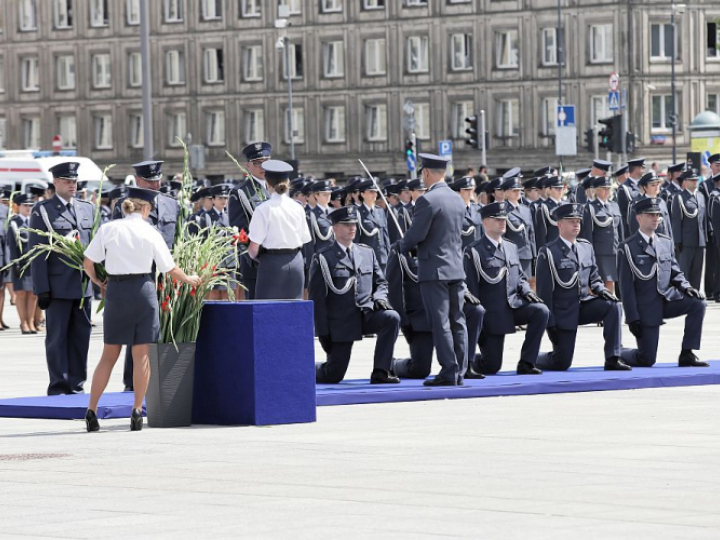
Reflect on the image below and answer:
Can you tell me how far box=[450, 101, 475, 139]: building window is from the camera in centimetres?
8425

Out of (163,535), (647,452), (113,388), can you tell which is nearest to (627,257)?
(113,388)

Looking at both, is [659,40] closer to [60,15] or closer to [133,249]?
[60,15]

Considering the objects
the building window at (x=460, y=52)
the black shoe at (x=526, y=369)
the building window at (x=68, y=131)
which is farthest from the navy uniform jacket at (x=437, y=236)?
the building window at (x=68, y=131)

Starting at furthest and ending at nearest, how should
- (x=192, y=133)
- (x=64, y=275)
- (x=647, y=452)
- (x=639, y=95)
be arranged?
(x=192, y=133)
(x=639, y=95)
(x=64, y=275)
(x=647, y=452)

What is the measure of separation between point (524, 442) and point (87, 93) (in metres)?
81.4

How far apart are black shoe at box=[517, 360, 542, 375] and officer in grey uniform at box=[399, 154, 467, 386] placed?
3.89 ft

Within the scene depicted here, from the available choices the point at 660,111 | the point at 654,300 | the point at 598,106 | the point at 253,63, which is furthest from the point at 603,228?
the point at 253,63

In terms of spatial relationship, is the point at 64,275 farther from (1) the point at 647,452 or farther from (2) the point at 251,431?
(1) the point at 647,452

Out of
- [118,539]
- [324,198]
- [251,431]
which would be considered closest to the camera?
[118,539]

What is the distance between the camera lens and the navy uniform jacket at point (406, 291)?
17.3 meters

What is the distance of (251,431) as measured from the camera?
1367cm

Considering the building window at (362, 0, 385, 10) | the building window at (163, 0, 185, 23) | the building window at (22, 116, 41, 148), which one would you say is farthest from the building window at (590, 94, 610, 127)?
the building window at (22, 116, 41, 148)

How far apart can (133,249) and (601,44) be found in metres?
69.0

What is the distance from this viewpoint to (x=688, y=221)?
28812 millimetres
